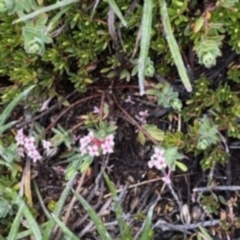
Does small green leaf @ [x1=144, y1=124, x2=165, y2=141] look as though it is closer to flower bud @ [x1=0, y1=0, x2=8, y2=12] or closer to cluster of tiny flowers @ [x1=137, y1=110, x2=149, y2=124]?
cluster of tiny flowers @ [x1=137, y1=110, x2=149, y2=124]

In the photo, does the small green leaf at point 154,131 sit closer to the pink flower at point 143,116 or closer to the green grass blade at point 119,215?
the pink flower at point 143,116

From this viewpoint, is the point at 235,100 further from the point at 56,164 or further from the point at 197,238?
the point at 56,164

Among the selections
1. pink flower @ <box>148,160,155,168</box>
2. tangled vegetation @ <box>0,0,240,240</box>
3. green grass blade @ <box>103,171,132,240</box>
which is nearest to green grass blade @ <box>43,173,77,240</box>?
tangled vegetation @ <box>0,0,240,240</box>

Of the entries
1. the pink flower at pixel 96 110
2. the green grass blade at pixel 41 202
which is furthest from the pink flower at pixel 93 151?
the green grass blade at pixel 41 202

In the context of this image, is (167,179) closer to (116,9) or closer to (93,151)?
(93,151)

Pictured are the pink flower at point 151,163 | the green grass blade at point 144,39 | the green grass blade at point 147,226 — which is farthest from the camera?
the pink flower at point 151,163

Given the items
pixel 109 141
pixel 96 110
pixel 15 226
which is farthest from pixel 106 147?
pixel 15 226
